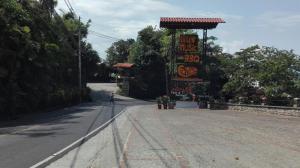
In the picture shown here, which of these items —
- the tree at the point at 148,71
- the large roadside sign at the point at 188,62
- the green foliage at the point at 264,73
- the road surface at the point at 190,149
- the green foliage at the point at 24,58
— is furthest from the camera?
the tree at the point at 148,71

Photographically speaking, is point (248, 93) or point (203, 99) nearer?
point (248, 93)

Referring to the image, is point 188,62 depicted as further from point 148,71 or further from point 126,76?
point 148,71

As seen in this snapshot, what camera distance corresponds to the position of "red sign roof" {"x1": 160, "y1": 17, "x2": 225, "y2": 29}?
61500mm

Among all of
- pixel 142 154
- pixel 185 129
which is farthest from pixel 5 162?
pixel 185 129

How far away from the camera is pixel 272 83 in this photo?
176 ft

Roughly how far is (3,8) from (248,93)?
85.9 feet

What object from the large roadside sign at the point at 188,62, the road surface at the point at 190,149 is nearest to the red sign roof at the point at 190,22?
the large roadside sign at the point at 188,62

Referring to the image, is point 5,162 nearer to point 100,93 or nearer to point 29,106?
point 29,106

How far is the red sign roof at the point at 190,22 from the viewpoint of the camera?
2421 inches

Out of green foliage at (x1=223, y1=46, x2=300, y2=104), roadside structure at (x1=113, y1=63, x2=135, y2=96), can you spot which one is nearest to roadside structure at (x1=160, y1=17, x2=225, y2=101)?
green foliage at (x1=223, y1=46, x2=300, y2=104)

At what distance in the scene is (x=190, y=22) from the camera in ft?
201

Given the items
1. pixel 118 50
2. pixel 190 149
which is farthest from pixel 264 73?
pixel 118 50

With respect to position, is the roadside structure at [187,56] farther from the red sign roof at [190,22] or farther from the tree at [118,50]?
the tree at [118,50]

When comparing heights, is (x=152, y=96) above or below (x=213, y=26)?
below
